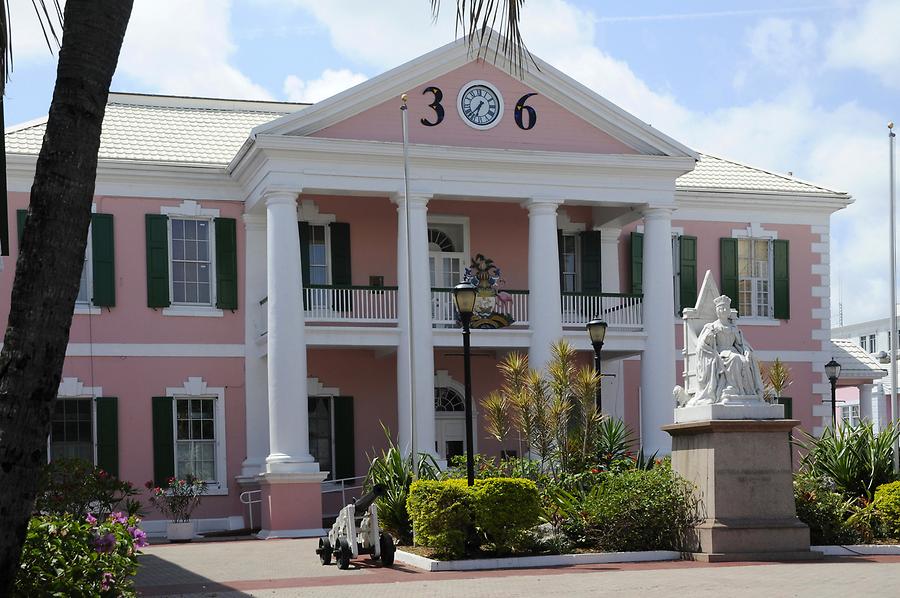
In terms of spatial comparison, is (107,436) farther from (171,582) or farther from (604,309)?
(171,582)

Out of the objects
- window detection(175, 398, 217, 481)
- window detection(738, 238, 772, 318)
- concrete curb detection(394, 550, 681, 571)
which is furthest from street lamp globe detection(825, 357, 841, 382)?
concrete curb detection(394, 550, 681, 571)

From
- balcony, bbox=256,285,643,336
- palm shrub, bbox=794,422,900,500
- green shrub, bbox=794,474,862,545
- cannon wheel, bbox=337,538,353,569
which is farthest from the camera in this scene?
balcony, bbox=256,285,643,336

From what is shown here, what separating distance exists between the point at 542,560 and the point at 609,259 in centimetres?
1381

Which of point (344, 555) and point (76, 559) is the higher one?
point (76, 559)

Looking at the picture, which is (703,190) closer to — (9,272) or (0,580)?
(9,272)

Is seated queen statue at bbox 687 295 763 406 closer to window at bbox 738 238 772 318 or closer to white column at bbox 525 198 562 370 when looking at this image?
white column at bbox 525 198 562 370

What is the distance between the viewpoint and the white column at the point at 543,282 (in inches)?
1028

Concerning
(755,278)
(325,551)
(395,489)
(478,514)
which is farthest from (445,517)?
(755,278)

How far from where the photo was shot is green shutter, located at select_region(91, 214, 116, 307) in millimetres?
25609

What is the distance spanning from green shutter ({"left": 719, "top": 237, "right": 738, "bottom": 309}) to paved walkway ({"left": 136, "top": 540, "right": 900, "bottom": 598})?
13876 millimetres

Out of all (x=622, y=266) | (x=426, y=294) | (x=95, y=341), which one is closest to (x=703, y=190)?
(x=622, y=266)

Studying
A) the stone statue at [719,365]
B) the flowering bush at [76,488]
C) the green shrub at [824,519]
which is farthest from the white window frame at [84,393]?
the green shrub at [824,519]

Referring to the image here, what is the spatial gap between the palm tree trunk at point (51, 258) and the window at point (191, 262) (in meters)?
18.2

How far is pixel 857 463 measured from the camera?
19.4 m
